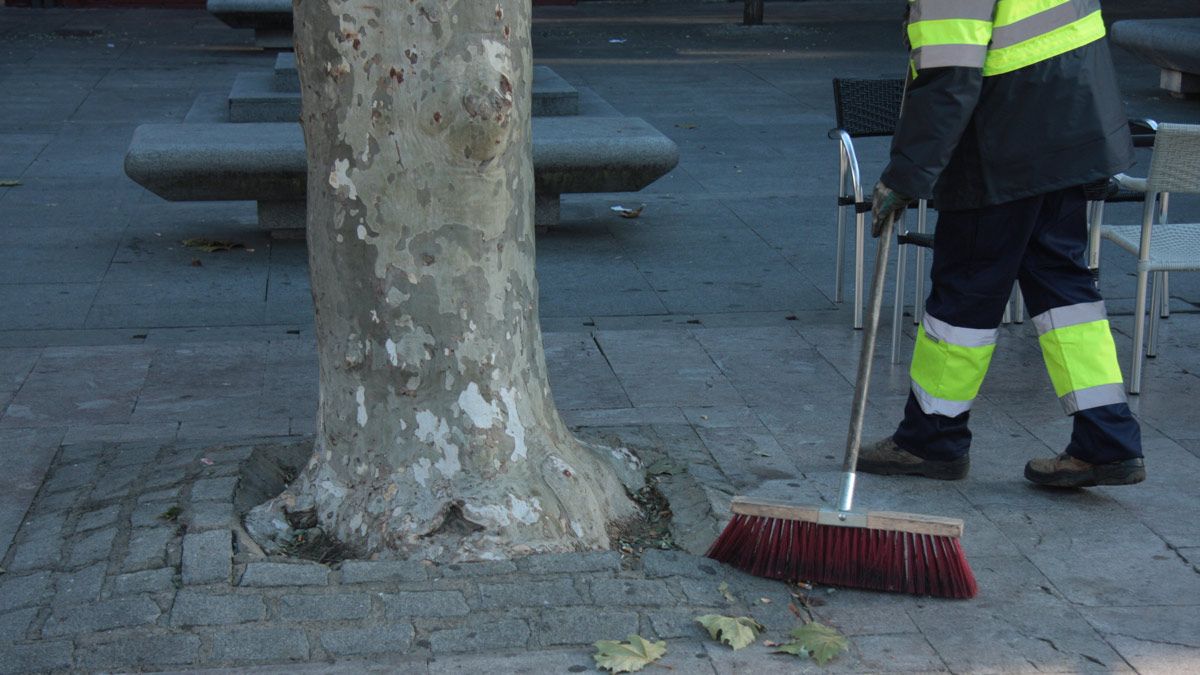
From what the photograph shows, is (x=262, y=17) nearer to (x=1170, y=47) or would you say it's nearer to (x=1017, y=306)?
(x=1170, y=47)

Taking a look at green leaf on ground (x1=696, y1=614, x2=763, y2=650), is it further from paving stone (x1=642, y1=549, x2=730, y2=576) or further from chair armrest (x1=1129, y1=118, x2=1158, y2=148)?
chair armrest (x1=1129, y1=118, x2=1158, y2=148)

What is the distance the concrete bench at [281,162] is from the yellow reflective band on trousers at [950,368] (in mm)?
3006

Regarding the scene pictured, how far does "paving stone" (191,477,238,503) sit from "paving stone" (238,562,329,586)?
1.40 feet

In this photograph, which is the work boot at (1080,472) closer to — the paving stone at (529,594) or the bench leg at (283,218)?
the paving stone at (529,594)

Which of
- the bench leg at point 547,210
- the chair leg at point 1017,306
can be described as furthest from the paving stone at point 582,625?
the bench leg at point 547,210

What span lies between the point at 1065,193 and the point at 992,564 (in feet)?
3.84

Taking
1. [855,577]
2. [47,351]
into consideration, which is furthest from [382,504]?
[47,351]

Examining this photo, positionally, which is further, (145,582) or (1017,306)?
(1017,306)

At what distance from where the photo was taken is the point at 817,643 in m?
3.48

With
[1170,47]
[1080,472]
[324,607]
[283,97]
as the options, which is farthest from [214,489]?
[1170,47]

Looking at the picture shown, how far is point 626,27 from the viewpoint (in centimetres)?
2133

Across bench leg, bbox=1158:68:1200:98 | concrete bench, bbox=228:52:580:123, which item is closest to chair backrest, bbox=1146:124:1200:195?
concrete bench, bbox=228:52:580:123

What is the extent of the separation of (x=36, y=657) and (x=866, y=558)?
204cm

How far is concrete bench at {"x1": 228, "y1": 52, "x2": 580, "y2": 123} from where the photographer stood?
28.0 ft
